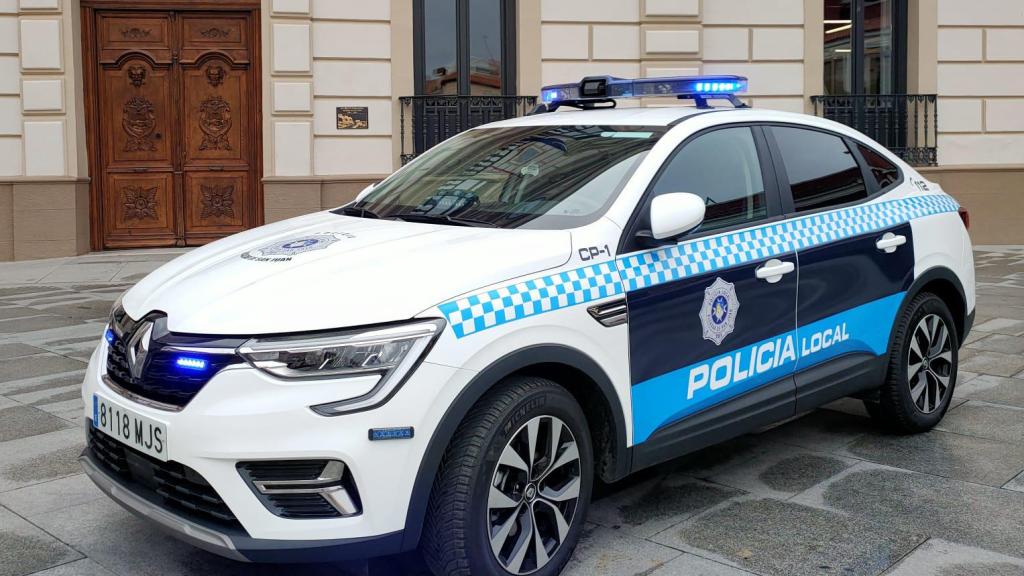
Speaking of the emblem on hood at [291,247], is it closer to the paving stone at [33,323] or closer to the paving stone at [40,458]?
the paving stone at [40,458]

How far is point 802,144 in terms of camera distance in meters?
4.71

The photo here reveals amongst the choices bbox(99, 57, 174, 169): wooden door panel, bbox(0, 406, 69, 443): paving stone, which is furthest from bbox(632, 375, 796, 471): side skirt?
bbox(99, 57, 174, 169): wooden door panel

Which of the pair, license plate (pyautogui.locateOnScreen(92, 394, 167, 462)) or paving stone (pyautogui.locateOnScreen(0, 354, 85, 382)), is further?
paving stone (pyautogui.locateOnScreen(0, 354, 85, 382))

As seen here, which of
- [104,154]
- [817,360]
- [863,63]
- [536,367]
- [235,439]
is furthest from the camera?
[863,63]

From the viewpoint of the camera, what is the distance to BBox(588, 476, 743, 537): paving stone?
4.02 meters

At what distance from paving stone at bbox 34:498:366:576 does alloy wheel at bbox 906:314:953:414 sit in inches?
115

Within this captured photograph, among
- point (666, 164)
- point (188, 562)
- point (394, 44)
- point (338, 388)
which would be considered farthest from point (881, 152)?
point (394, 44)

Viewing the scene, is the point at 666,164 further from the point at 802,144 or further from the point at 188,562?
the point at 188,562

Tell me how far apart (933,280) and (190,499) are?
3.61 meters

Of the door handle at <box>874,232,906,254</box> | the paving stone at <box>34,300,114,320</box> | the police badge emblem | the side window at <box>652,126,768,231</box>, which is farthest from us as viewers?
the paving stone at <box>34,300,114,320</box>

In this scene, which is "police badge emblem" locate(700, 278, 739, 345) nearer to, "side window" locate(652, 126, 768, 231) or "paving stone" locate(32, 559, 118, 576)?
"side window" locate(652, 126, 768, 231)

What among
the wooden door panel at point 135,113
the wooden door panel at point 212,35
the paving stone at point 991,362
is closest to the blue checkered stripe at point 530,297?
the paving stone at point 991,362

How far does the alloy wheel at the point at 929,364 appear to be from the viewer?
5.09 meters

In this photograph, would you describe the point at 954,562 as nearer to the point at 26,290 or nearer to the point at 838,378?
the point at 838,378
